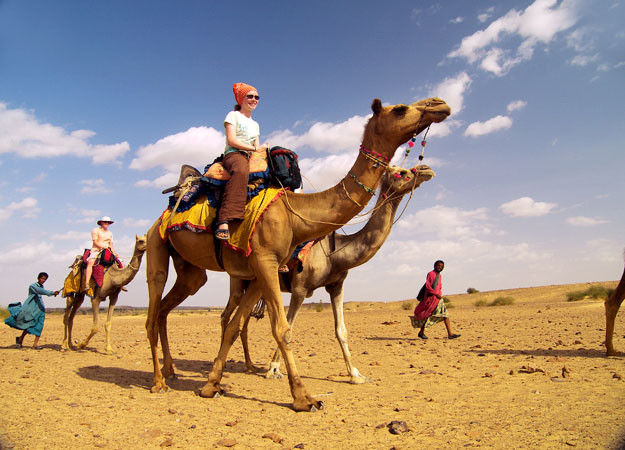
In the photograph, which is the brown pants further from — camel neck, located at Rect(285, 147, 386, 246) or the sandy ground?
the sandy ground

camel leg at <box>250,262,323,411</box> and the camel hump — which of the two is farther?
the camel hump

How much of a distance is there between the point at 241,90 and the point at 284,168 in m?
1.31

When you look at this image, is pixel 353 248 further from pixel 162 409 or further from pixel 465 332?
pixel 465 332

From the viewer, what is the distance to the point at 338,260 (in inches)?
309

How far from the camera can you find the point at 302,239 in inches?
232

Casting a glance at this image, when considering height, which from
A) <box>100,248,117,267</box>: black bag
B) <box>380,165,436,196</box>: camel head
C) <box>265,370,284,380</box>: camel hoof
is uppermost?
<box>380,165,436,196</box>: camel head

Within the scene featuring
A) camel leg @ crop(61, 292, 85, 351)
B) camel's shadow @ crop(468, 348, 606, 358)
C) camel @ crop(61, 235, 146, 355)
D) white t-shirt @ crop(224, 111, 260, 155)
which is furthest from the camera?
camel @ crop(61, 235, 146, 355)

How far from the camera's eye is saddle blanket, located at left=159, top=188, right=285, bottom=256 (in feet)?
18.8

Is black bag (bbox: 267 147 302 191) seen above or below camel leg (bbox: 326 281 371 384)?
above

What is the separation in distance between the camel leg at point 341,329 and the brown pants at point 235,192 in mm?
2592

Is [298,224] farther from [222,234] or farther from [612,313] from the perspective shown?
[612,313]

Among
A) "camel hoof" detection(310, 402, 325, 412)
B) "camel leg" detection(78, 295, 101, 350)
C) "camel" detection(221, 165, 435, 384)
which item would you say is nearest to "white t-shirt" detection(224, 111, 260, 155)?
"camel" detection(221, 165, 435, 384)

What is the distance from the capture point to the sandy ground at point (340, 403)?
4.14 meters

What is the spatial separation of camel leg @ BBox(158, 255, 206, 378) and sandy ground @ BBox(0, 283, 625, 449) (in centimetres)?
39
